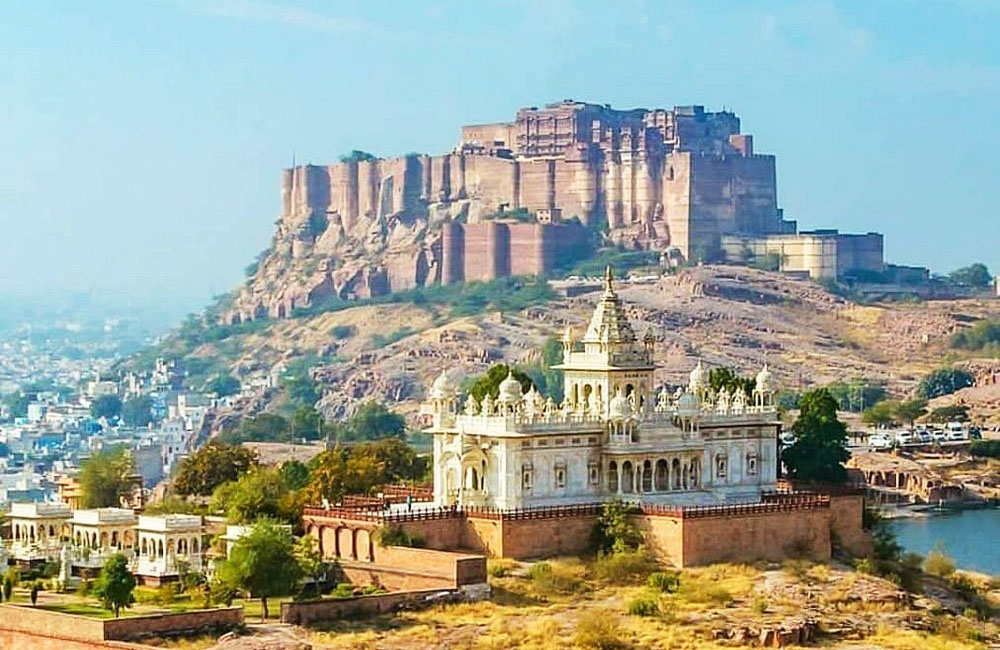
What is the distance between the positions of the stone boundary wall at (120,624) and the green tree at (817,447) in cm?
1725

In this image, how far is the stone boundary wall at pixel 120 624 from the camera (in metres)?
40.5

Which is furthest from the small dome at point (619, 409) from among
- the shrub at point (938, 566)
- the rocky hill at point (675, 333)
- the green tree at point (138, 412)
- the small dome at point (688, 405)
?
the green tree at point (138, 412)

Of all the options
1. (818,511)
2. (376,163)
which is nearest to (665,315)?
(376,163)

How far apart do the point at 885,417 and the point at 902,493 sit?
41.0ft

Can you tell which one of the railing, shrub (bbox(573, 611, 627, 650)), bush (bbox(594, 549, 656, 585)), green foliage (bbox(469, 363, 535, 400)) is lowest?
shrub (bbox(573, 611, 627, 650))

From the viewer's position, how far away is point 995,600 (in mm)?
51219

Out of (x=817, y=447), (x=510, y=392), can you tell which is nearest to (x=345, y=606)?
(x=510, y=392)

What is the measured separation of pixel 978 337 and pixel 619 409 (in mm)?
70727

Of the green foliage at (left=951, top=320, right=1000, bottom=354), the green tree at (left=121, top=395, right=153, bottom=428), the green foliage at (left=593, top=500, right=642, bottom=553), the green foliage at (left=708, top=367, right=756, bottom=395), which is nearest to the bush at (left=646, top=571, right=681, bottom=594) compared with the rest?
the green foliage at (left=593, top=500, right=642, bottom=553)

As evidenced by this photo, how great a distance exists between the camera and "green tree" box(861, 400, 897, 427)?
9631 cm

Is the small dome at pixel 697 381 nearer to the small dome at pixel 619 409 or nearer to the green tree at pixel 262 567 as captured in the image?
the small dome at pixel 619 409

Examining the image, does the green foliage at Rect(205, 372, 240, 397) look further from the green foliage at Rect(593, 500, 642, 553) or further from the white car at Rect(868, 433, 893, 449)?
the green foliage at Rect(593, 500, 642, 553)

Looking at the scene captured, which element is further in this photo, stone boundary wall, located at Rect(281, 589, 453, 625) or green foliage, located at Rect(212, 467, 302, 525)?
green foliage, located at Rect(212, 467, 302, 525)

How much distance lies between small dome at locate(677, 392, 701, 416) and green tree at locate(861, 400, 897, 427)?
47.0m
